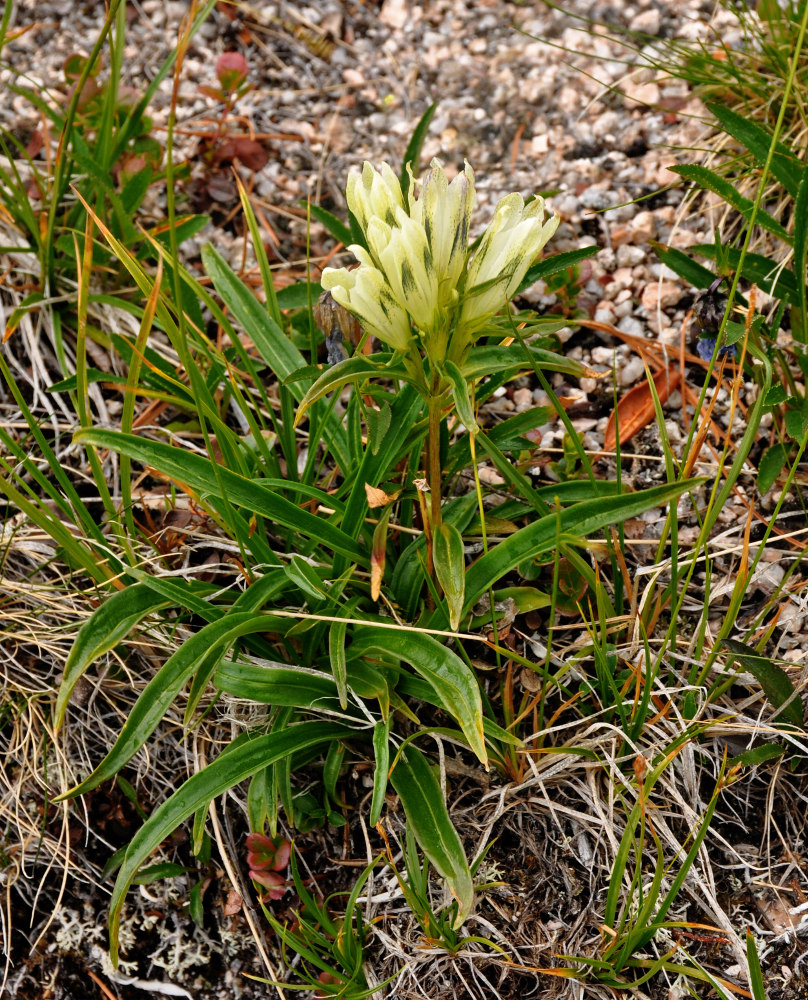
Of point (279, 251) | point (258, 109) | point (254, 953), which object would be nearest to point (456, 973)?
point (254, 953)

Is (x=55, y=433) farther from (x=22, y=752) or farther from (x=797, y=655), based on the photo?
(x=797, y=655)

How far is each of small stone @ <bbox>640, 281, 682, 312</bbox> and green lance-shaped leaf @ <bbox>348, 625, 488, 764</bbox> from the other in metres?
1.24

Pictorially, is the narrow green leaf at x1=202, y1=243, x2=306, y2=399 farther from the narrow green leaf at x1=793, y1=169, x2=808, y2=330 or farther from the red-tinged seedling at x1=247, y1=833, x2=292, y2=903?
the narrow green leaf at x1=793, y1=169, x2=808, y2=330

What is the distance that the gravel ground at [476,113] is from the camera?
250cm

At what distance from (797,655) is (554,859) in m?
0.67

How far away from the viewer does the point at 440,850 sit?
166 cm

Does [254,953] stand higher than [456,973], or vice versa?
[456,973]

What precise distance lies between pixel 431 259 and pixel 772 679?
3.48 ft

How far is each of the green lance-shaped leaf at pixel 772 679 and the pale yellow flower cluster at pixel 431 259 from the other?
853mm

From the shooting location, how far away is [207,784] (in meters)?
1.73

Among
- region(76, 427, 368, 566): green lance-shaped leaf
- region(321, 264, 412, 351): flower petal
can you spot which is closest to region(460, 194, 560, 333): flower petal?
region(321, 264, 412, 351): flower petal

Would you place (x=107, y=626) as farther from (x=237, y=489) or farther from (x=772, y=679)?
(x=772, y=679)

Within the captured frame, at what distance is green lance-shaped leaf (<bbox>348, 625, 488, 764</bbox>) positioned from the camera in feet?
5.10

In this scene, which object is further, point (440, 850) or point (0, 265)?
point (0, 265)
